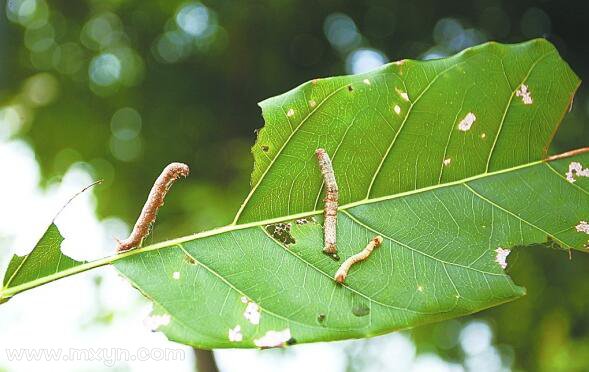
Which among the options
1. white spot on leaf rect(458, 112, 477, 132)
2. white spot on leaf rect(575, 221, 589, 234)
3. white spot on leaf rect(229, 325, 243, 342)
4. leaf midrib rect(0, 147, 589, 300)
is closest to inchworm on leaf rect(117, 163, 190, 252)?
leaf midrib rect(0, 147, 589, 300)

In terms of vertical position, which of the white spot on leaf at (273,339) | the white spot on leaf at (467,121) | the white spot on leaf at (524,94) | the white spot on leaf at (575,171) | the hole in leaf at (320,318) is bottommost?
the white spot on leaf at (273,339)

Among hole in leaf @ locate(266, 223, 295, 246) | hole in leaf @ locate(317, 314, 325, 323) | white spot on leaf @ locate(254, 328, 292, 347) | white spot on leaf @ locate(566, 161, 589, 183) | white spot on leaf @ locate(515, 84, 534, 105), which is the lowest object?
white spot on leaf @ locate(254, 328, 292, 347)

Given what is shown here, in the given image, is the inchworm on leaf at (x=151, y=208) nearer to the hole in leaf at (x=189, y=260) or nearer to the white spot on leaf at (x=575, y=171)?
the hole in leaf at (x=189, y=260)

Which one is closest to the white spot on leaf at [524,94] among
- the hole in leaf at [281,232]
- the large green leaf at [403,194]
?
the large green leaf at [403,194]

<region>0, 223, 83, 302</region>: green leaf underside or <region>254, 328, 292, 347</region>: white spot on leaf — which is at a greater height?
<region>0, 223, 83, 302</region>: green leaf underside

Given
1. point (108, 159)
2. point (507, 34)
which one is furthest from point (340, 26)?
point (108, 159)

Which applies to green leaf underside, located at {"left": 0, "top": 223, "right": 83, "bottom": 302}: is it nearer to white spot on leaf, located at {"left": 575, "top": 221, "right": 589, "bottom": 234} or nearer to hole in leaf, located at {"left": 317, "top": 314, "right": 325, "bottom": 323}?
hole in leaf, located at {"left": 317, "top": 314, "right": 325, "bottom": 323}

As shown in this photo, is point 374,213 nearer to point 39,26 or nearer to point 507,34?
point 507,34
